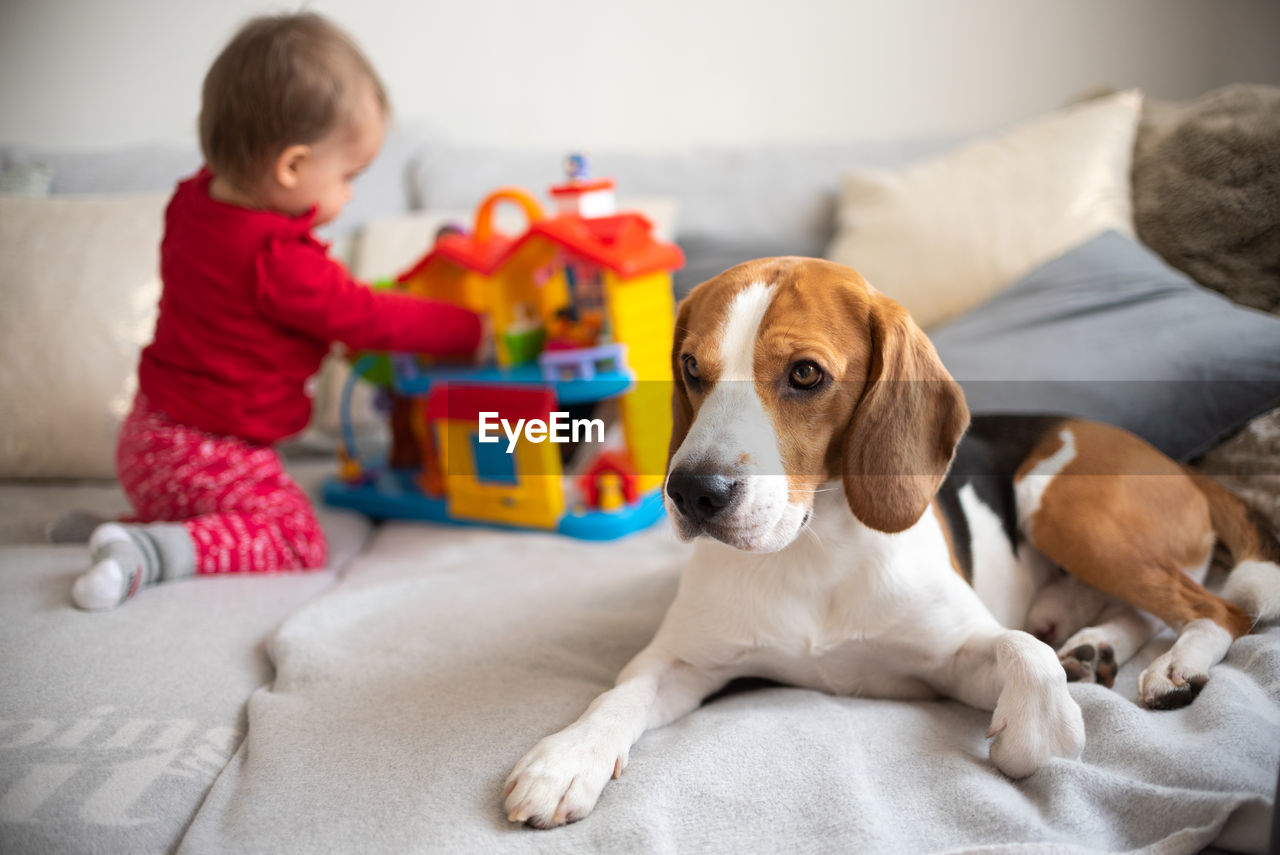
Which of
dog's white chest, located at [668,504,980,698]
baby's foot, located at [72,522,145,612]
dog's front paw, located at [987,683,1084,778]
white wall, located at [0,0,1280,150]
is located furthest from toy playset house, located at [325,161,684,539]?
white wall, located at [0,0,1280,150]

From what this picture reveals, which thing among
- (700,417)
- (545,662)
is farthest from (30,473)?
(700,417)

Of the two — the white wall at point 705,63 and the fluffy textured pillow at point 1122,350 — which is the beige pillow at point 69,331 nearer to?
the white wall at point 705,63

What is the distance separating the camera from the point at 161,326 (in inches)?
96.0

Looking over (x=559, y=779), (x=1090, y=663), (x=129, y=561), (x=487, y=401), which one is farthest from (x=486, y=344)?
(x=1090, y=663)

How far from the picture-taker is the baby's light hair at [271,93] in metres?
2.19

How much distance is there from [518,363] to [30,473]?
5.54ft

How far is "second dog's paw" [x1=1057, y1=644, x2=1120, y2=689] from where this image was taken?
60.5 inches

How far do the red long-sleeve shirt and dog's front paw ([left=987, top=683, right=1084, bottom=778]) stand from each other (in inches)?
71.6

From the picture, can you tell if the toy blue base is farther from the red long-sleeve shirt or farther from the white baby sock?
the white baby sock

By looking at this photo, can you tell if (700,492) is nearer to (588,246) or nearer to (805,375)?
(805,375)

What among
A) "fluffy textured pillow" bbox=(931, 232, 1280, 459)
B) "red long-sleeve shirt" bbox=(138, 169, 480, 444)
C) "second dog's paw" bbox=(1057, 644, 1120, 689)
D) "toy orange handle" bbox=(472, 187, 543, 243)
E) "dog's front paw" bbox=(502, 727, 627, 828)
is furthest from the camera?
"toy orange handle" bbox=(472, 187, 543, 243)

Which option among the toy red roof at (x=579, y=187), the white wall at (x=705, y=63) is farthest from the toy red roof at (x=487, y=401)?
the white wall at (x=705, y=63)

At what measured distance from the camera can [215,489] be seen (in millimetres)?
2361

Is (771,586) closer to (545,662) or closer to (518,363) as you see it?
(545,662)
